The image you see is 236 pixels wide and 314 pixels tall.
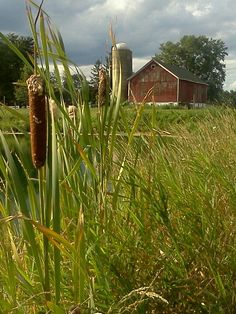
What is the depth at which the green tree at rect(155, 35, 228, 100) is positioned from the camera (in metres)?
78.1

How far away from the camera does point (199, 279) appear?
1686 millimetres

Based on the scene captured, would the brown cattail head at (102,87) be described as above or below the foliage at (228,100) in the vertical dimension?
above

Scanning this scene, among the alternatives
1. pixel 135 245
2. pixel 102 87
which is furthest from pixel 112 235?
pixel 102 87

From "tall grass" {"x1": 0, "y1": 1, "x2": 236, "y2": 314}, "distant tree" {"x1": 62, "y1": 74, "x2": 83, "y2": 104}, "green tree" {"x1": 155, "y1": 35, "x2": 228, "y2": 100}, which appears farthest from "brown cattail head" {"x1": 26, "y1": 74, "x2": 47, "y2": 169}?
"green tree" {"x1": 155, "y1": 35, "x2": 228, "y2": 100}

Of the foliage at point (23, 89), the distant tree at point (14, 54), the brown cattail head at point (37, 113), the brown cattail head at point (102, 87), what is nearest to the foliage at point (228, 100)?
the distant tree at point (14, 54)

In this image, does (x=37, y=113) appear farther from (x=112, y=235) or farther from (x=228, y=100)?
(x=228, y=100)

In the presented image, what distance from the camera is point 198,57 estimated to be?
80.6 meters

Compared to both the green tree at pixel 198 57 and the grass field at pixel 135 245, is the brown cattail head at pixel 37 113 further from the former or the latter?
the green tree at pixel 198 57

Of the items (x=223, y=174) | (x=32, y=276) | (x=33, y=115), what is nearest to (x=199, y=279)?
(x=32, y=276)

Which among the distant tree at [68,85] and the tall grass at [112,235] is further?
the distant tree at [68,85]

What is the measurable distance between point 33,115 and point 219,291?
93 centimetres

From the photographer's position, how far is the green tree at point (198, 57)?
78.1m

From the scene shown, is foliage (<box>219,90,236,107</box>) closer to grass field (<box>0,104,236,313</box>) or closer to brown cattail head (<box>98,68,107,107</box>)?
grass field (<box>0,104,236,313</box>)

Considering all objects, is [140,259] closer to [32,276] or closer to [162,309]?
[162,309]
